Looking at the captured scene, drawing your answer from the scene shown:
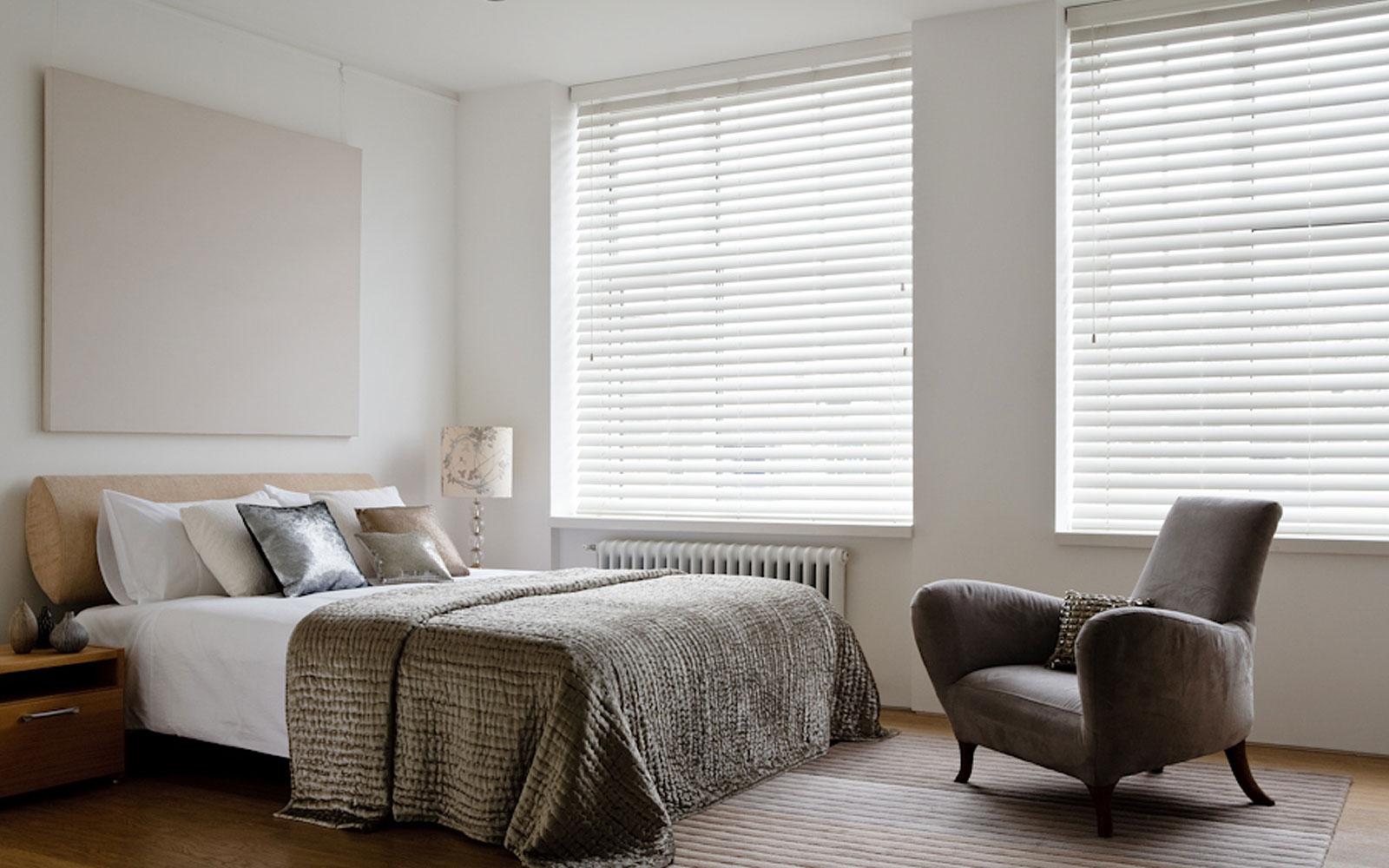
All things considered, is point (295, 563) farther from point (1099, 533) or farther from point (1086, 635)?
point (1099, 533)

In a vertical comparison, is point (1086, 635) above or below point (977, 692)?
above

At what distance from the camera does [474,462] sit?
5.86 m

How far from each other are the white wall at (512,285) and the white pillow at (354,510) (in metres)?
1.01

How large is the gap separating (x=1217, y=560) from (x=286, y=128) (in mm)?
4130

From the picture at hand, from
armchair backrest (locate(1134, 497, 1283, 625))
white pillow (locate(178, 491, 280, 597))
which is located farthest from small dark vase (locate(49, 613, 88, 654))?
armchair backrest (locate(1134, 497, 1283, 625))

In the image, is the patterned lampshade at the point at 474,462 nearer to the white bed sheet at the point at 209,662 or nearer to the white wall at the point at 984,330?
the white bed sheet at the point at 209,662

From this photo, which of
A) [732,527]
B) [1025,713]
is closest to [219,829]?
[1025,713]

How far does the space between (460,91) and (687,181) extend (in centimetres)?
130

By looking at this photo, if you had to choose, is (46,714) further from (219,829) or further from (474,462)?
(474,462)

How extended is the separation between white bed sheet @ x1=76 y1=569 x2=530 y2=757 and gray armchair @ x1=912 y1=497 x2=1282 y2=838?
202 cm

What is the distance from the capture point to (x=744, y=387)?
592cm

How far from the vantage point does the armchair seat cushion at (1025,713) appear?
356 centimetres

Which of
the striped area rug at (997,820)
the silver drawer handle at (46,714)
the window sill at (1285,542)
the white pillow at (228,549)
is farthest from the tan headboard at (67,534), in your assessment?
the window sill at (1285,542)

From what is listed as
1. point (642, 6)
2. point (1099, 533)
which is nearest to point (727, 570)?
point (1099, 533)
